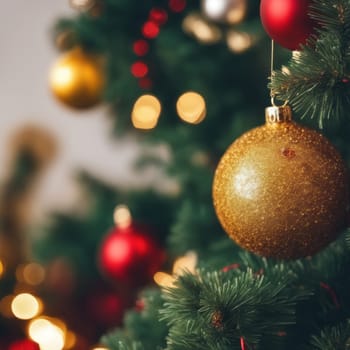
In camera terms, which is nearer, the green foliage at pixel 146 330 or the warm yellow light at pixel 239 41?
the green foliage at pixel 146 330

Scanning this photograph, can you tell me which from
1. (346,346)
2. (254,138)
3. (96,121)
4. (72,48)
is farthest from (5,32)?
(346,346)

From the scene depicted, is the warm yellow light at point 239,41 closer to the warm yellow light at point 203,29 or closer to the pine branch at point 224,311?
the warm yellow light at point 203,29

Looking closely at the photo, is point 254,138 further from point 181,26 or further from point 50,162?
point 50,162

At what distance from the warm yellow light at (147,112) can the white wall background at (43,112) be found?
0.42 meters

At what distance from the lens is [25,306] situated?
1.12 m

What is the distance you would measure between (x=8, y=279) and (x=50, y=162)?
391 millimetres

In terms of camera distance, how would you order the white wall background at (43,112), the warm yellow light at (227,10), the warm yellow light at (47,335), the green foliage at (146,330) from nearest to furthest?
the green foliage at (146,330), the warm yellow light at (227,10), the warm yellow light at (47,335), the white wall background at (43,112)

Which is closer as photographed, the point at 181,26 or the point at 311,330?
the point at 311,330

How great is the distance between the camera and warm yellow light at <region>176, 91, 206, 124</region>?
98cm

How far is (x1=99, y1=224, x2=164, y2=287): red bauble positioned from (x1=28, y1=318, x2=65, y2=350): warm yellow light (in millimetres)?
145

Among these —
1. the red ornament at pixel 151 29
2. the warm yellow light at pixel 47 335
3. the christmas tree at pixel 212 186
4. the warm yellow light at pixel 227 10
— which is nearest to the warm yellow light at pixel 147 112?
the christmas tree at pixel 212 186

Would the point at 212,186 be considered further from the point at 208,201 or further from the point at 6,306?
the point at 6,306

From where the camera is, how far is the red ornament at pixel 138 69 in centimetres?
104

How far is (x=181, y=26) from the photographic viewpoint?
99 cm
